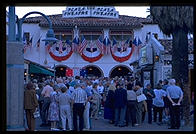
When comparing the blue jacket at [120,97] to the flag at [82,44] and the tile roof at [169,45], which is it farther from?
the flag at [82,44]

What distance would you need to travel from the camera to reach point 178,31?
1712cm

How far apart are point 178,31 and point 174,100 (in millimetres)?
3520

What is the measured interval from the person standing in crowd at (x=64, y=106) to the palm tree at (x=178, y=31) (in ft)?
16.2

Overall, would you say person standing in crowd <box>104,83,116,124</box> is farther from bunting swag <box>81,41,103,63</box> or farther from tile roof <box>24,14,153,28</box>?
tile roof <box>24,14,153,28</box>

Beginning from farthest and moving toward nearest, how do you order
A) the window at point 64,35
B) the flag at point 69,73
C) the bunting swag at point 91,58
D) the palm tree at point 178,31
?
the window at point 64,35 → the bunting swag at point 91,58 → the flag at point 69,73 → the palm tree at point 178,31

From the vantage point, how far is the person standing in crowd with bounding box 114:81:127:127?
16195 mm

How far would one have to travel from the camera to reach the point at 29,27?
43.0 meters

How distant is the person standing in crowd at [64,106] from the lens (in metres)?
14.2

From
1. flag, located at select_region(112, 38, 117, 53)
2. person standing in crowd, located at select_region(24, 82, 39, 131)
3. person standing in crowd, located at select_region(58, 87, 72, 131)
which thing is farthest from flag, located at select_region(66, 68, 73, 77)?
person standing in crowd, located at select_region(24, 82, 39, 131)

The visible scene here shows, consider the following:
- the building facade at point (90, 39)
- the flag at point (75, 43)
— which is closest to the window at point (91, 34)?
the building facade at point (90, 39)

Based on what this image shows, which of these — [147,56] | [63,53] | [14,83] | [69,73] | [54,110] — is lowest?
[54,110]

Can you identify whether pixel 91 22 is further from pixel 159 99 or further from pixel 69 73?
pixel 159 99

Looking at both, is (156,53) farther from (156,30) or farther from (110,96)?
(156,30)

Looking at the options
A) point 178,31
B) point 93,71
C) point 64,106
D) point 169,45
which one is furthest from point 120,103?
point 93,71
